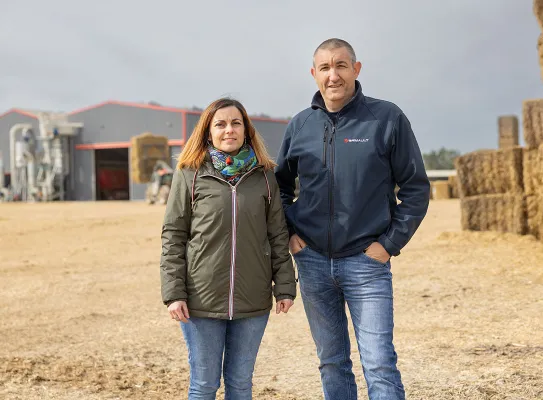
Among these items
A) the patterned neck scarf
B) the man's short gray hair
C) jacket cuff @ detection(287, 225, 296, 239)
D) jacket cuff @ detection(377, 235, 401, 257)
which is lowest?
jacket cuff @ detection(377, 235, 401, 257)

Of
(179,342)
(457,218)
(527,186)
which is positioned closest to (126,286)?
(179,342)

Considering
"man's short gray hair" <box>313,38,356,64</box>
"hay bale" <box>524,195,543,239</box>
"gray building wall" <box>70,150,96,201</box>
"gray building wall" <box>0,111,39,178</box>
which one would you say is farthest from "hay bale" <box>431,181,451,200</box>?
"gray building wall" <box>0,111,39,178</box>

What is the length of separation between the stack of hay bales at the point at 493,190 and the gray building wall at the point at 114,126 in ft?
72.5

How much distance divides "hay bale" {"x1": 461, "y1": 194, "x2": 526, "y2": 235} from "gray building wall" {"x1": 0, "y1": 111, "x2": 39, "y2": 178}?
29.7 m

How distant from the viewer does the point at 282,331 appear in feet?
18.0

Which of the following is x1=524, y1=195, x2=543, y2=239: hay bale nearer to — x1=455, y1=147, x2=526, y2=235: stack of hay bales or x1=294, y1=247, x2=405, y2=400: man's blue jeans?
x1=455, y1=147, x2=526, y2=235: stack of hay bales

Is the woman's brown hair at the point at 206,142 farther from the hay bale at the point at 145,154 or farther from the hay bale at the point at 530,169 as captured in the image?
the hay bale at the point at 145,154

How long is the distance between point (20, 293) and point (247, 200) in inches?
227

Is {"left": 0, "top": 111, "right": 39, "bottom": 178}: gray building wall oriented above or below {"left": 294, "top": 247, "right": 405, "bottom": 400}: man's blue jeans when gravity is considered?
above

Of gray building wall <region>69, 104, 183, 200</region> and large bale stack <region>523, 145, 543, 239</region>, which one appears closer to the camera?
large bale stack <region>523, 145, 543, 239</region>

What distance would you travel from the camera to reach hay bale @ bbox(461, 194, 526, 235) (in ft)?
32.6

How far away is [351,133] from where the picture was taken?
9.34 ft

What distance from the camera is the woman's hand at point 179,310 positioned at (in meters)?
2.69

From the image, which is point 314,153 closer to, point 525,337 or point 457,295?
point 525,337
